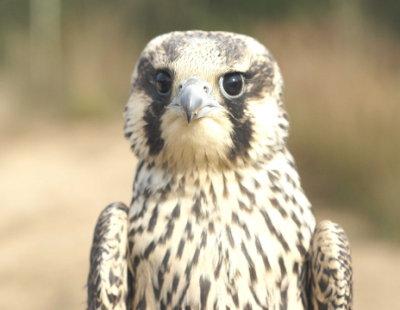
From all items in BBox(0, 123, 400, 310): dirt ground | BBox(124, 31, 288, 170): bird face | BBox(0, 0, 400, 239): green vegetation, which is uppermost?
BBox(124, 31, 288, 170): bird face

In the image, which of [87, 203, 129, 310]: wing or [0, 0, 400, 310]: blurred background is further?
[0, 0, 400, 310]: blurred background

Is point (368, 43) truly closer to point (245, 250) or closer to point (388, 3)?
point (388, 3)

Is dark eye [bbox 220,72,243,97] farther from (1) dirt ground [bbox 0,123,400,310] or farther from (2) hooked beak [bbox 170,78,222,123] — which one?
(1) dirt ground [bbox 0,123,400,310]

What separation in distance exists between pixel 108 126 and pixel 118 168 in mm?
1338

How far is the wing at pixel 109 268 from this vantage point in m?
2.68

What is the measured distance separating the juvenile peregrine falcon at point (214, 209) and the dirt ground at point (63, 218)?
3.51 meters

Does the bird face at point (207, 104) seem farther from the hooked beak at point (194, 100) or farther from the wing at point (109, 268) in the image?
the wing at point (109, 268)

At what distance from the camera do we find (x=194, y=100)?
8.02 feet

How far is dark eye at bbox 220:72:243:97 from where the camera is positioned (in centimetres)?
262

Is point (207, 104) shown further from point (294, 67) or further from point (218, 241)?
point (294, 67)

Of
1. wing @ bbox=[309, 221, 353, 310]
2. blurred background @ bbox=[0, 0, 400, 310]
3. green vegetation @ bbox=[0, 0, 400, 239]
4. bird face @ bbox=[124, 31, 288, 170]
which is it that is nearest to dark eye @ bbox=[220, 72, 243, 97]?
bird face @ bbox=[124, 31, 288, 170]

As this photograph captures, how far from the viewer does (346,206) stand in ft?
23.8

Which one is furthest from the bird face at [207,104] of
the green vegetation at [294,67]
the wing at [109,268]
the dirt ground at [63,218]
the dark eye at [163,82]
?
the green vegetation at [294,67]

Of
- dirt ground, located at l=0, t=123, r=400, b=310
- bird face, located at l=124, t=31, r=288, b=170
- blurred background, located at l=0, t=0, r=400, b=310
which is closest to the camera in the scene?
bird face, located at l=124, t=31, r=288, b=170
